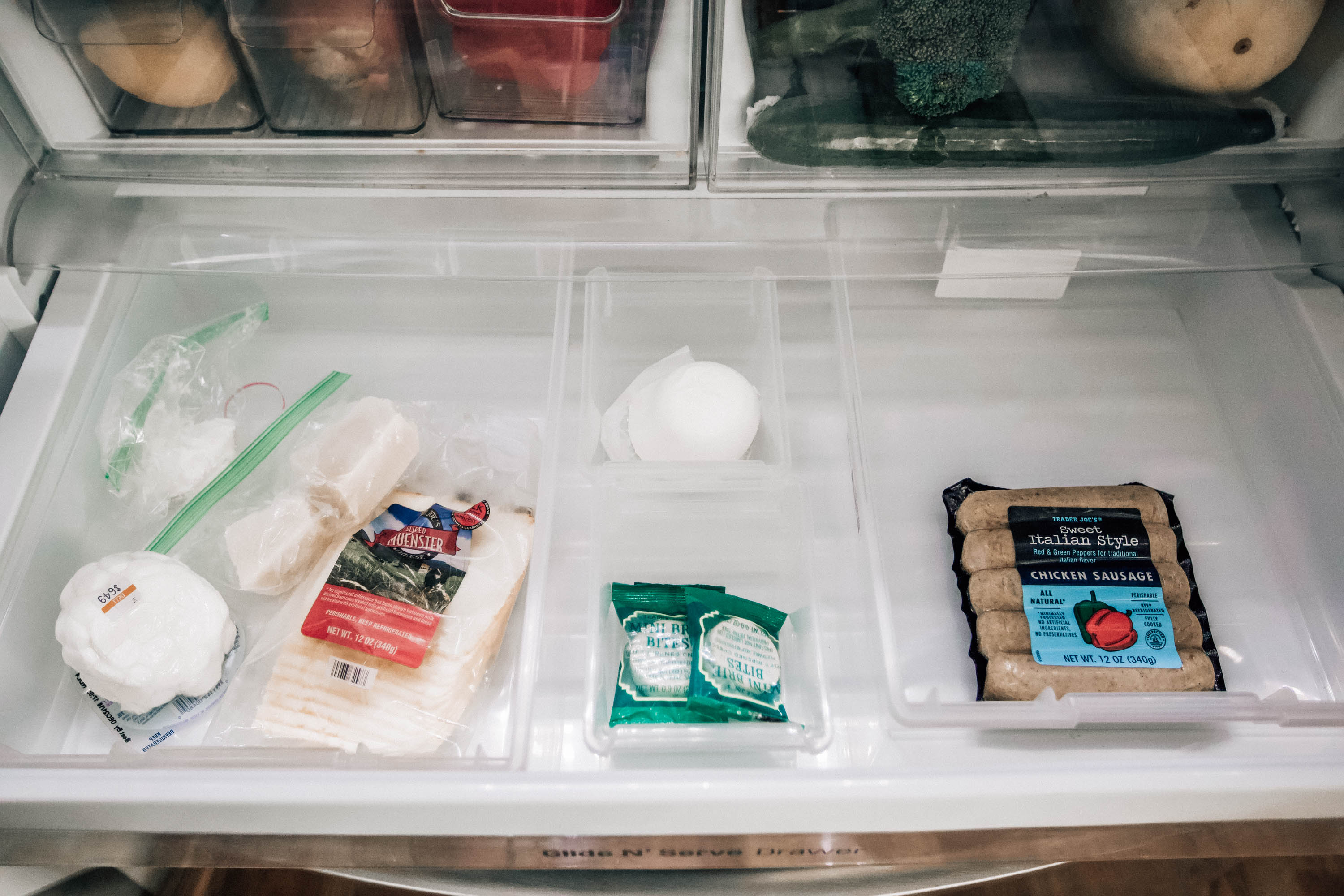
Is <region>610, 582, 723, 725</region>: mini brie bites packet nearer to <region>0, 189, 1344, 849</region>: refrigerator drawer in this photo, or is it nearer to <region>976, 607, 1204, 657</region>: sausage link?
<region>0, 189, 1344, 849</region>: refrigerator drawer

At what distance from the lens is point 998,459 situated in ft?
3.25

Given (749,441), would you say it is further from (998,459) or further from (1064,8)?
(1064,8)

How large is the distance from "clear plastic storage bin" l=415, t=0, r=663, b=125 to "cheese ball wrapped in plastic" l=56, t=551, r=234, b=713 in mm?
553

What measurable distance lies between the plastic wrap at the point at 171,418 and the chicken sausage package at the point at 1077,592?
0.86 meters

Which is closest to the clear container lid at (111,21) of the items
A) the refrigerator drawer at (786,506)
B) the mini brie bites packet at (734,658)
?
the refrigerator drawer at (786,506)

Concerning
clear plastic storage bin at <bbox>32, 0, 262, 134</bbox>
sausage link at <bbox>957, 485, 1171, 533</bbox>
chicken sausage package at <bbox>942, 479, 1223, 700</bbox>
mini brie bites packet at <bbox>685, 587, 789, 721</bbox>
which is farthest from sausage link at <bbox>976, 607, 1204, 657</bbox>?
clear plastic storage bin at <bbox>32, 0, 262, 134</bbox>

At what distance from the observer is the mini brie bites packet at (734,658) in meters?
0.78

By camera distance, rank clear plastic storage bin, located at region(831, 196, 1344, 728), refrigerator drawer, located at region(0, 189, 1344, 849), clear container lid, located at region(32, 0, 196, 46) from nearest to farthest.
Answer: refrigerator drawer, located at region(0, 189, 1344, 849) < clear container lid, located at region(32, 0, 196, 46) < clear plastic storage bin, located at region(831, 196, 1344, 728)

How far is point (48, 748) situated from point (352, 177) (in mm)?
640

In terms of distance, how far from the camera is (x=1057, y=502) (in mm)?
902

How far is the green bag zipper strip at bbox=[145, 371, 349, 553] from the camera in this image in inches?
34.5

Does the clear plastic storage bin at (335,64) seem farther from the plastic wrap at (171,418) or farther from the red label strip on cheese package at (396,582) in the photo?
the red label strip on cheese package at (396,582)

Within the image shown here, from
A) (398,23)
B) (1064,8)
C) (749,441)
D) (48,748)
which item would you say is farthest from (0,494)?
(1064,8)

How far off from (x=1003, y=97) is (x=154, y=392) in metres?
0.97
